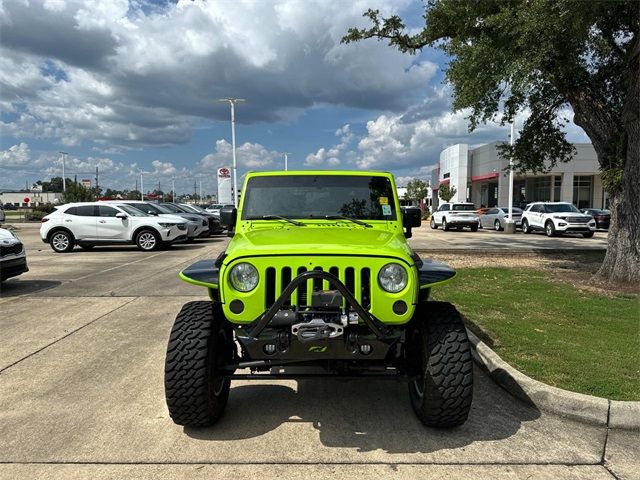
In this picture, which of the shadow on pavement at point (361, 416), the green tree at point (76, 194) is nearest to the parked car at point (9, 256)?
the shadow on pavement at point (361, 416)

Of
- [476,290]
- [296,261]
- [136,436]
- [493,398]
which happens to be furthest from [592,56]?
[136,436]

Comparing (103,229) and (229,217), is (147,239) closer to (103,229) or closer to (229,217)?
(103,229)

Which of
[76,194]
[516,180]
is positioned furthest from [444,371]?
[516,180]

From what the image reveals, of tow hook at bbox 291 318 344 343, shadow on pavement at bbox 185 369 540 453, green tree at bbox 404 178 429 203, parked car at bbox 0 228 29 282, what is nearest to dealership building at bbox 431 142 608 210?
green tree at bbox 404 178 429 203

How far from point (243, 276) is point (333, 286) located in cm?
63

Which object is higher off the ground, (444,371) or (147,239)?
(147,239)

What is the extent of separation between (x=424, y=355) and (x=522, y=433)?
0.93 metres

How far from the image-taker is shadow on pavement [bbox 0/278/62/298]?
354 inches

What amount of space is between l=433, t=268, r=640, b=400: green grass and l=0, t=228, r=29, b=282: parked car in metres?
7.26

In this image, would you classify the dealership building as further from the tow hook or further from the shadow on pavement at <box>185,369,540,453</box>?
the tow hook

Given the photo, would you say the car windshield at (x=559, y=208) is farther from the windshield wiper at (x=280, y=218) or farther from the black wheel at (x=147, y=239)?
the windshield wiper at (x=280, y=218)

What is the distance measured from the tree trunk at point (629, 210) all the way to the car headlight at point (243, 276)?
8135 millimetres

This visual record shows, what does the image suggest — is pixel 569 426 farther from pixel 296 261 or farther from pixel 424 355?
pixel 296 261

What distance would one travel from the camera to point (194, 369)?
3379 millimetres
